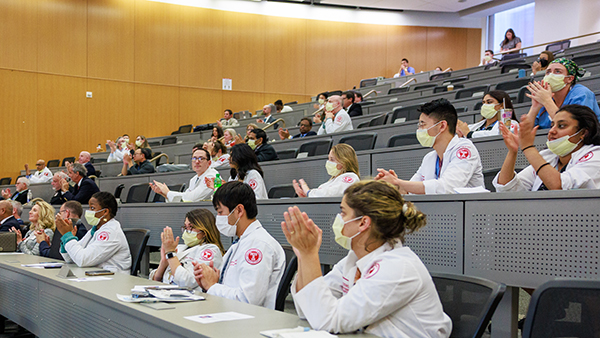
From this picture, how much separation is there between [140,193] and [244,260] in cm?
424

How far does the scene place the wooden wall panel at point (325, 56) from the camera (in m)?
16.2

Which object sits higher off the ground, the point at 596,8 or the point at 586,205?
the point at 596,8

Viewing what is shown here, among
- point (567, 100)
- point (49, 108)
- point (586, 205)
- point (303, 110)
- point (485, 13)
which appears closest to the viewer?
point (586, 205)

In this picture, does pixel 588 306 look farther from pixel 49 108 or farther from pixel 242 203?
pixel 49 108

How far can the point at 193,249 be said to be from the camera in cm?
306

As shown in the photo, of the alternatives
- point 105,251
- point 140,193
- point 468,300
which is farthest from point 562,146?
point 140,193

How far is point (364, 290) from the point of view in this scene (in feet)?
5.03

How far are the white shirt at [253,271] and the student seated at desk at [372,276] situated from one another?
0.61 m

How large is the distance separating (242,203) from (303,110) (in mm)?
9011

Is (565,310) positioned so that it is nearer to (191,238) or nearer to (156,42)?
(191,238)

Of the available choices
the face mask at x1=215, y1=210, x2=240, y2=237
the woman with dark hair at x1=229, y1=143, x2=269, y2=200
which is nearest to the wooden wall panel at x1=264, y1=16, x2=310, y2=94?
the woman with dark hair at x1=229, y1=143, x2=269, y2=200

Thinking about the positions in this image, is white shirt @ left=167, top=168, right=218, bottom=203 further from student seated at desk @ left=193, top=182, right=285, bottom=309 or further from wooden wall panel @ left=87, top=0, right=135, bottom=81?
wooden wall panel @ left=87, top=0, right=135, bottom=81

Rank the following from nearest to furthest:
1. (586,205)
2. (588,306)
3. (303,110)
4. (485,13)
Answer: (588,306) < (586,205) < (303,110) < (485,13)

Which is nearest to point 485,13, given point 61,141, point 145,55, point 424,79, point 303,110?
point 424,79
